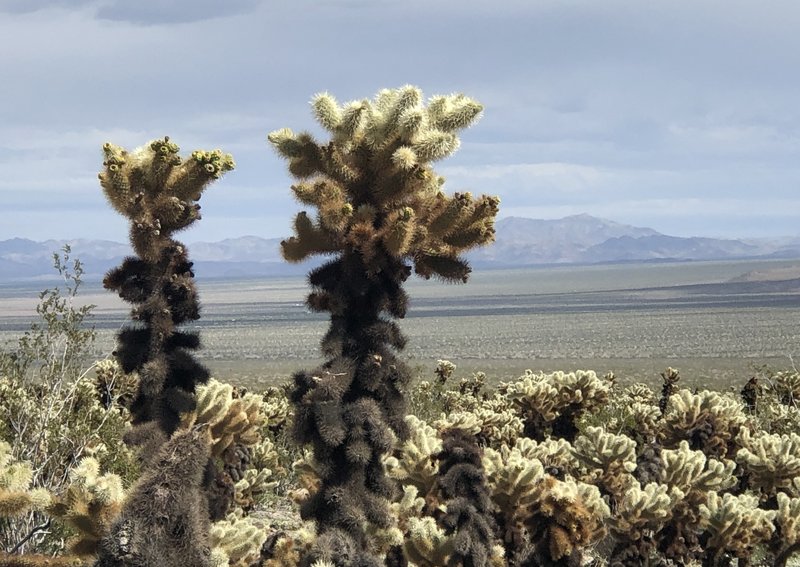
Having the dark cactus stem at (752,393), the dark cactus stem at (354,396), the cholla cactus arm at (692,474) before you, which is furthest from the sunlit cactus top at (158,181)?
the dark cactus stem at (752,393)

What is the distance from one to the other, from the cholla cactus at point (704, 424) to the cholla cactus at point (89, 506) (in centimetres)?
728

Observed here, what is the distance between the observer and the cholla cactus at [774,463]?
930 cm

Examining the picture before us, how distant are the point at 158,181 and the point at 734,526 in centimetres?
540

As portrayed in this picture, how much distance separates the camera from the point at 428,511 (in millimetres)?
8078

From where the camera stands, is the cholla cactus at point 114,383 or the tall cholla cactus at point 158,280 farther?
the cholla cactus at point 114,383

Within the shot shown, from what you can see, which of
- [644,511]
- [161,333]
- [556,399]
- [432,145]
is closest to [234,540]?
[161,333]

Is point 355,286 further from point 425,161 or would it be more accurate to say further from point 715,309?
point 715,309

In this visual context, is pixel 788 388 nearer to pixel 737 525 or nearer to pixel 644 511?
pixel 737 525

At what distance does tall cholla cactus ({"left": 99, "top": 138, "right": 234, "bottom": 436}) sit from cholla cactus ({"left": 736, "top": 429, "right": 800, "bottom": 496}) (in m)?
5.47

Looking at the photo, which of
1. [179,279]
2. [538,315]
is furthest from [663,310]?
[179,279]

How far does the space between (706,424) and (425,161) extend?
5633 mm

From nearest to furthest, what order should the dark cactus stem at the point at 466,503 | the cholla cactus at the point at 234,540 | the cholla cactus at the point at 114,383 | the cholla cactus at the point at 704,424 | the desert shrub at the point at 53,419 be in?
the cholla cactus at the point at 234,540, the dark cactus stem at the point at 466,503, the desert shrub at the point at 53,419, the cholla cactus at the point at 704,424, the cholla cactus at the point at 114,383

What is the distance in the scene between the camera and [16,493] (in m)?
5.57

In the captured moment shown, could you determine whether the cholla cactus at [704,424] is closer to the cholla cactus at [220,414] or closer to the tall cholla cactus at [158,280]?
the cholla cactus at [220,414]
